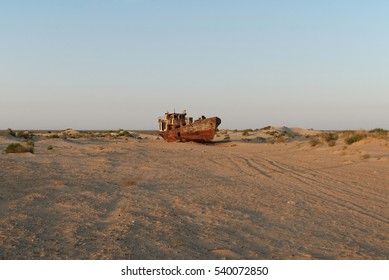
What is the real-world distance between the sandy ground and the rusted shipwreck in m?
23.0

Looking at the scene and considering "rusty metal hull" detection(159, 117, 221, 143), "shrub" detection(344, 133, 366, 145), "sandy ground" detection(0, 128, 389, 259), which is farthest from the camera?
"rusty metal hull" detection(159, 117, 221, 143)

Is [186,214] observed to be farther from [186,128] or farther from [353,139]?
[186,128]

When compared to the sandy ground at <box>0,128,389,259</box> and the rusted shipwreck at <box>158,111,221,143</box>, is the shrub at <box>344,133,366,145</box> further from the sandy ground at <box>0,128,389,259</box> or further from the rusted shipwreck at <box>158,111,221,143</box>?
the sandy ground at <box>0,128,389,259</box>

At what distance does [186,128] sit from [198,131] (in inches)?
55.8

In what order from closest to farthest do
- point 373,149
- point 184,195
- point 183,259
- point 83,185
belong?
point 183,259
point 184,195
point 83,185
point 373,149

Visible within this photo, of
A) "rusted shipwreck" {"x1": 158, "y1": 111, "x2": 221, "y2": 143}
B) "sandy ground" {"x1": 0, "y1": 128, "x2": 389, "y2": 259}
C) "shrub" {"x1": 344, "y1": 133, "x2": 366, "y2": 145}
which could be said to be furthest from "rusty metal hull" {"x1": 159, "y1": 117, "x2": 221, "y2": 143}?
"sandy ground" {"x1": 0, "y1": 128, "x2": 389, "y2": 259}

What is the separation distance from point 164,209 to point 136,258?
9.45ft

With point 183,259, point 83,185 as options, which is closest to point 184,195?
point 83,185

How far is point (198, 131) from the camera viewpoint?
→ 37438 mm

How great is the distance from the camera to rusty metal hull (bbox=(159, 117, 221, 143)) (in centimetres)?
3684

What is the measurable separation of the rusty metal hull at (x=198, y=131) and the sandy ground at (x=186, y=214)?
22.9m

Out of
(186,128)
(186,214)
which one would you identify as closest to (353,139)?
(186,128)

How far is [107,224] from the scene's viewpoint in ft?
22.1
